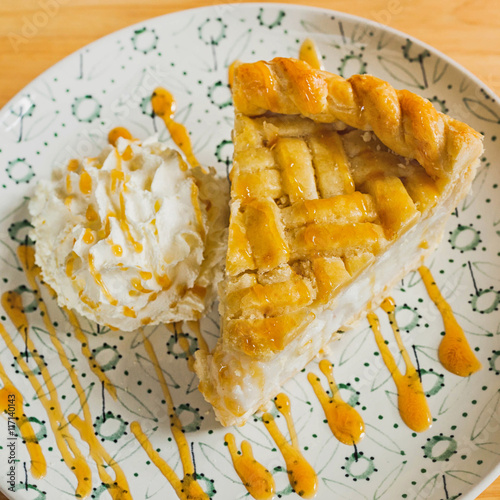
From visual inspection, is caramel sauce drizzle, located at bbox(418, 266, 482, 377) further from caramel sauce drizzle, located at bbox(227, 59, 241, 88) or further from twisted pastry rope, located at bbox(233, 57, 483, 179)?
caramel sauce drizzle, located at bbox(227, 59, 241, 88)

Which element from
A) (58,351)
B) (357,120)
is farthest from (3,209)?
(357,120)

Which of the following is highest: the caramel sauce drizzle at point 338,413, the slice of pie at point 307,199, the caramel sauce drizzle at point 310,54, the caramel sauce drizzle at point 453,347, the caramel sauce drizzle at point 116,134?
the caramel sauce drizzle at point 310,54

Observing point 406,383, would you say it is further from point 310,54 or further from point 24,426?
point 310,54

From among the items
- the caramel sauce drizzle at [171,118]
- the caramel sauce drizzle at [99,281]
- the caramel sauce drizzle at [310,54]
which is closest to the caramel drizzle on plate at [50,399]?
the caramel sauce drizzle at [99,281]

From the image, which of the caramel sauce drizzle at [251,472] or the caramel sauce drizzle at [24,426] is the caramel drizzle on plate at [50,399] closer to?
the caramel sauce drizzle at [24,426]

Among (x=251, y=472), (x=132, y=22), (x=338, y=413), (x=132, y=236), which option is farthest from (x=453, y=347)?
(x=132, y=22)

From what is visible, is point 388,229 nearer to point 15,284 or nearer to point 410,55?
point 410,55
